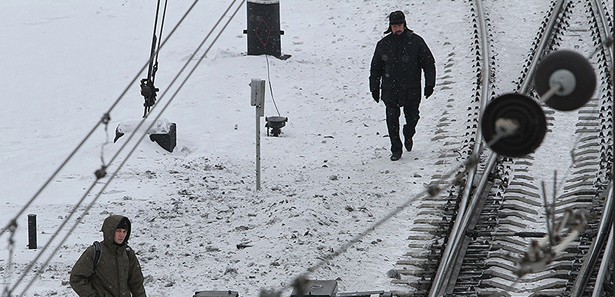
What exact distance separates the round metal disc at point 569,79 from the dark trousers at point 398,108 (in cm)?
863

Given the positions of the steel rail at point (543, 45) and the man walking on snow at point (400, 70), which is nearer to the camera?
the man walking on snow at point (400, 70)

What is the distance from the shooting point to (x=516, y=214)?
12.2 meters

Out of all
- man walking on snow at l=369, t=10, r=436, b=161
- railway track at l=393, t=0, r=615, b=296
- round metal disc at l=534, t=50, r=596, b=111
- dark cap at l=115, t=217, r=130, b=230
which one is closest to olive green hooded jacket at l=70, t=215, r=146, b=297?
dark cap at l=115, t=217, r=130, b=230

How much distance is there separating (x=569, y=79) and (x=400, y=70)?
866 cm

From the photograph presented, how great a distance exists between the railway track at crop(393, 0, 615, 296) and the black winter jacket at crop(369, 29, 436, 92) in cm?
94

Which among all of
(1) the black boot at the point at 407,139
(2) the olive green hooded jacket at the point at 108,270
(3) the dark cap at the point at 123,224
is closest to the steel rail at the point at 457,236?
(1) the black boot at the point at 407,139

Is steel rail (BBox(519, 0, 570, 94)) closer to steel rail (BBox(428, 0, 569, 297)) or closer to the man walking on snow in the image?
the man walking on snow

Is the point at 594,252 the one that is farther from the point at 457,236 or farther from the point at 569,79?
the point at 569,79

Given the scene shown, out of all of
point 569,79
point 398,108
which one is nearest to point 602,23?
point 398,108

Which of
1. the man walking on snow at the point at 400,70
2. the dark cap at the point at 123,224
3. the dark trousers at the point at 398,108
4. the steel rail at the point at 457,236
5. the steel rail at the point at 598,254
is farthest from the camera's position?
the dark trousers at the point at 398,108

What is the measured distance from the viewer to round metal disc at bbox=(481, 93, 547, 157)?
5.73 metres

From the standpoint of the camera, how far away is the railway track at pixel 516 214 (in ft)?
34.0

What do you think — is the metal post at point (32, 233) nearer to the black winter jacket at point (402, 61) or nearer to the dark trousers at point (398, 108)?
the black winter jacket at point (402, 61)

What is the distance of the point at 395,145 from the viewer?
49.1 ft
